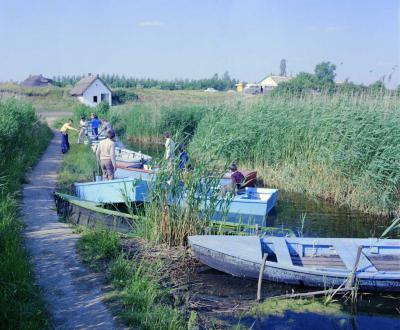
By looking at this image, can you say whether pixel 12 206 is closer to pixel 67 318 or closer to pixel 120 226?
pixel 120 226

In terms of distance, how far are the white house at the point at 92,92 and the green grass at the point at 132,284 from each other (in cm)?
4238

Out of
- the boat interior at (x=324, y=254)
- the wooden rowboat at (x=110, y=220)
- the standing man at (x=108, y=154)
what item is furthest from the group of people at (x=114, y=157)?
the boat interior at (x=324, y=254)

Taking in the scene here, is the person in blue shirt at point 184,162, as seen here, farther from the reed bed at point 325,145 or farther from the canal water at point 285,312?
the canal water at point 285,312

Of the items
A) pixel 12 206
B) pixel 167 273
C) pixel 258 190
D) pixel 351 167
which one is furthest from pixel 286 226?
pixel 12 206

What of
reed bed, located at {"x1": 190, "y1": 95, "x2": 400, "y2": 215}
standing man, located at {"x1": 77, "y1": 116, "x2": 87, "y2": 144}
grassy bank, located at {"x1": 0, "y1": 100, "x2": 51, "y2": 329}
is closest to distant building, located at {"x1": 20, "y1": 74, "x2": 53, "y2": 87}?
standing man, located at {"x1": 77, "y1": 116, "x2": 87, "y2": 144}

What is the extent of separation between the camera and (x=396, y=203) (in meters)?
11.9

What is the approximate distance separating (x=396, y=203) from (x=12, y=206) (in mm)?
9209

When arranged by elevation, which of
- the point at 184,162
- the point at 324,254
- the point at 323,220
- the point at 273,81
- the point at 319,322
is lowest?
the point at 319,322

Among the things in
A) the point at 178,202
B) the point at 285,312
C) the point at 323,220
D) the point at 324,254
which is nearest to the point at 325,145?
the point at 323,220

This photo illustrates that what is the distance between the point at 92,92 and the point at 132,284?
45305 mm

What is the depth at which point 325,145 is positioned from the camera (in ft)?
45.0

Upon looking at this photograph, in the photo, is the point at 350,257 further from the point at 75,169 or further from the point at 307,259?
the point at 75,169

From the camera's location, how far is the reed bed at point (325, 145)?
39.2 feet

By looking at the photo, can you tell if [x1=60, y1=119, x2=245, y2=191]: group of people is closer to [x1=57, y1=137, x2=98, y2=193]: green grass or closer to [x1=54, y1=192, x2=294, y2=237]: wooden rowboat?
[x1=54, y1=192, x2=294, y2=237]: wooden rowboat
